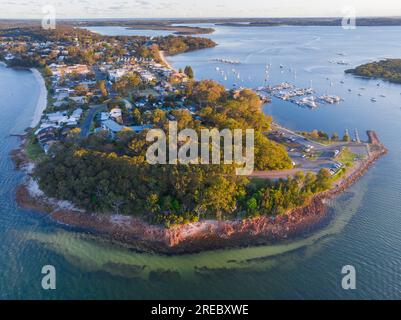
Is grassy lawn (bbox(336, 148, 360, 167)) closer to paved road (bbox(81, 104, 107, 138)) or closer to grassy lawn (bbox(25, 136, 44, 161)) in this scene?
paved road (bbox(81, 104, 107, 138))

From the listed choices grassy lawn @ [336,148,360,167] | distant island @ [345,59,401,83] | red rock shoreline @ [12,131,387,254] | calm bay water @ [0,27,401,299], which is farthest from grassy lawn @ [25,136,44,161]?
distant island @ [345,59,401,83]

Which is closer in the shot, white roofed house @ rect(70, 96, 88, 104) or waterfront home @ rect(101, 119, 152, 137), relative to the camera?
waterfront home @ rect(101, 119, 152, 137)

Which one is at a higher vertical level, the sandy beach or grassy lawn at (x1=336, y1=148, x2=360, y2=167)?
the sandy beach

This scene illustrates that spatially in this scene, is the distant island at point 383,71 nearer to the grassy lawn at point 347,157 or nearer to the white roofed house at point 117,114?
the grassy lawn at point 347,157

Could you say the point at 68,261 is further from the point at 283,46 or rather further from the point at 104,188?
the point at 283,46

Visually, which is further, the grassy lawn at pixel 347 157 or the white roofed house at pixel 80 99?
the white roofed house at pixel 80 99

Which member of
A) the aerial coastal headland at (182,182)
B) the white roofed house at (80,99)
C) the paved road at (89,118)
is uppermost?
the white roofed house at (80,99)

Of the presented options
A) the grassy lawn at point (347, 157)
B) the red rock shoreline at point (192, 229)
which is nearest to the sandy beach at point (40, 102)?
the red rock shoreline at point (192, 229)
